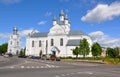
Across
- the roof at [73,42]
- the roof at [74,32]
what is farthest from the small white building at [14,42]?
the roof at [73,42]

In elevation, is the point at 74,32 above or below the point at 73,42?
above

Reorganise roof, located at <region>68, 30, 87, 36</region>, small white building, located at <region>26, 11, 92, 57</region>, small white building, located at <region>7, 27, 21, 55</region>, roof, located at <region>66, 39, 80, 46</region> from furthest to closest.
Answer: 1. small white building, located at <region>7, 27, 21, 55</region>
2. roof, located at <region>68, 30, 87, 36</region>
3. small white building, located at <region>26, 11, 92, 57</region>
4. roof, located at <region>66, 39, 80, 46</region>

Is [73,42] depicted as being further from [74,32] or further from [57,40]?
[74,32]

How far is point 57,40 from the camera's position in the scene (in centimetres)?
12662

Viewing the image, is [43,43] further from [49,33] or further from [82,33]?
[82,33]

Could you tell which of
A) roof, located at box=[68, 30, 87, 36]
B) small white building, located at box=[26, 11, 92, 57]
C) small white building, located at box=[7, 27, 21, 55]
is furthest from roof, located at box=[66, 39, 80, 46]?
small white building, located at box=[7, 27, 21, 55]

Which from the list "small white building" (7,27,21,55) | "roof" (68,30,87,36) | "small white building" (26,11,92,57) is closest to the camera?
"small white building" (26,11,92,57)

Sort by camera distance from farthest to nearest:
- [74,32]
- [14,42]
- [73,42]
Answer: [14,42] < [74,32] < [73,42]

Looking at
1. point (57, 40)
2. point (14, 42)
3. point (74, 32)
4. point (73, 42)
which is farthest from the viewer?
point (14, 42)

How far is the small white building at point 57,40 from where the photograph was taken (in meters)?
125

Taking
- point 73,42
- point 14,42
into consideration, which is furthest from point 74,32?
point 14,42

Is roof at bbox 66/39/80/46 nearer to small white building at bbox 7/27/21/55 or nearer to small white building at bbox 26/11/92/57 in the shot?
small white building at bbox 26/11/92/57

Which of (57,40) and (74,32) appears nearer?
(57,40)

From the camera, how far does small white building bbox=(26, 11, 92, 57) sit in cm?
12488
